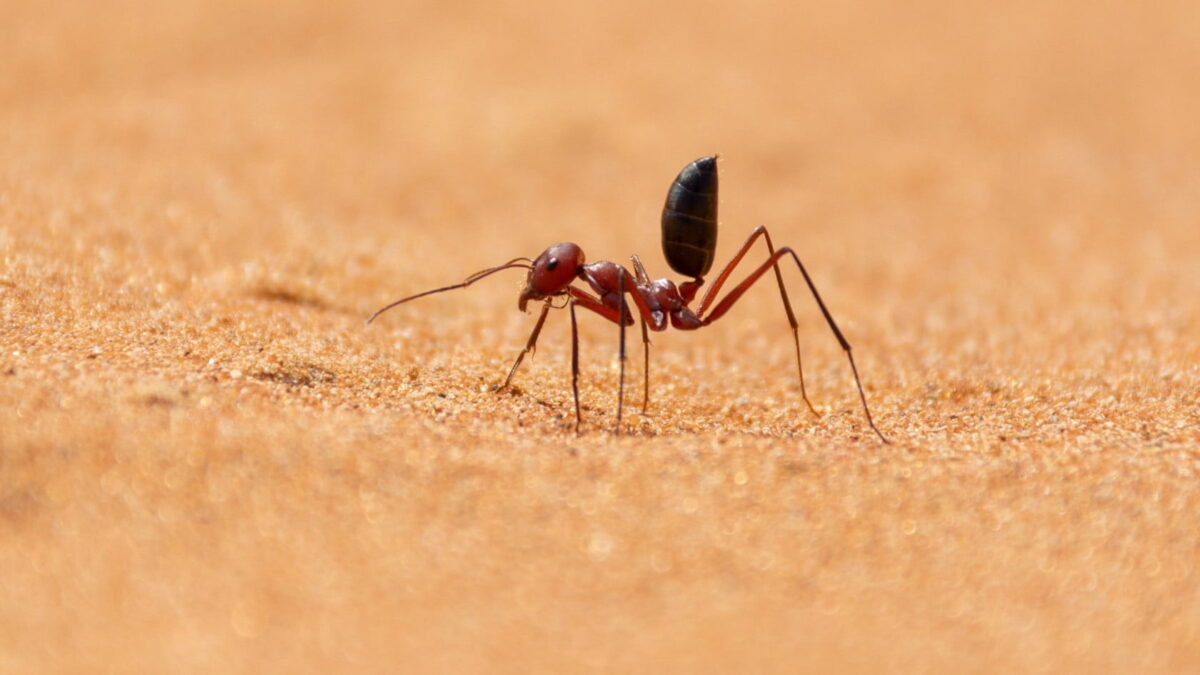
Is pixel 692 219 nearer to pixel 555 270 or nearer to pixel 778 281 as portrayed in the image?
pixel 778 281

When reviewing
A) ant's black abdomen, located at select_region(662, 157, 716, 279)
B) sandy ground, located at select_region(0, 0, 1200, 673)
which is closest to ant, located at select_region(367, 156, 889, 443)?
ant's black abdomen, located at select_region(662, 157, 716, 279)

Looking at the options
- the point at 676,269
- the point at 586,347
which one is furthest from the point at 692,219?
the point at 586,347

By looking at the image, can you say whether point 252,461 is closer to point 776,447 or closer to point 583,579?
point 583,579

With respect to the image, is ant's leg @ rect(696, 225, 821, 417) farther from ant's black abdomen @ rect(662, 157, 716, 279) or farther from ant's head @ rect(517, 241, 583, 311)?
ant's head @ rect(517, 241, 583, 311)

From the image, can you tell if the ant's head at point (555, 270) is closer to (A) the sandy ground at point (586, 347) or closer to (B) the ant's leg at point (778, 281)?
(A) the sandy ground at point (586, 347)

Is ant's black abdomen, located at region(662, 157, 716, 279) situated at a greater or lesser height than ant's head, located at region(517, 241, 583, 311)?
greater

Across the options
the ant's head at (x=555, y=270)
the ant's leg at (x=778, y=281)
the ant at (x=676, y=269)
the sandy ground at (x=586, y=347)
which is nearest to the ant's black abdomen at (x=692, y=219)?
the ant at (x=676, y=269)

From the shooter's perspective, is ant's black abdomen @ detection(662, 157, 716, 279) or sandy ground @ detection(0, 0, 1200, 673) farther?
ant's black abdomen @ detection(662, 157, 716, 279)
